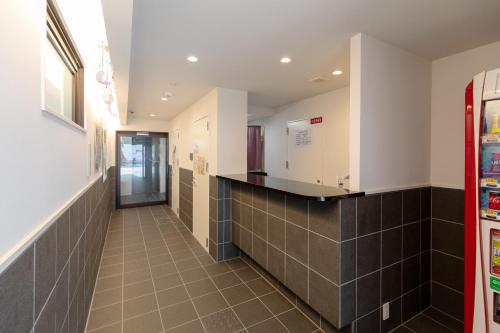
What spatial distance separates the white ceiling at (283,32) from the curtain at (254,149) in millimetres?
2618

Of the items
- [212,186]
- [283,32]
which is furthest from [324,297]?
[283,32]

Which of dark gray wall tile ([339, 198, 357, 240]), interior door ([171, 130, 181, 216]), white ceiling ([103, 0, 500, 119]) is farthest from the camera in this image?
interior door ([171, 130, 181, 216])

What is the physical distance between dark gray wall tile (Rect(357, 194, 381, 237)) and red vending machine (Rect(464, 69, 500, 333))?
20.3 inches

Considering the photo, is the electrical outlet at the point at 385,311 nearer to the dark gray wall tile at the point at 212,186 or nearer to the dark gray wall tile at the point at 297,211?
the dark gray wall tile at the point at 297,211

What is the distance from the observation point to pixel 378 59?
68.4 inches

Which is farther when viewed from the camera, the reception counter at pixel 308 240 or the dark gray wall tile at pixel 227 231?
the dark gray wall tile at pixel 227 231

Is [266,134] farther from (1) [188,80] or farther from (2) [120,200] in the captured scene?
(2) [120,200]

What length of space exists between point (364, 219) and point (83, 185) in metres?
2.16

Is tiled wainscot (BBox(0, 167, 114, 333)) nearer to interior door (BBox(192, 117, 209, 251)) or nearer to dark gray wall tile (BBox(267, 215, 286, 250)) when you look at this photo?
dark gray wall tile (BBox(267, 215, 286, 250))

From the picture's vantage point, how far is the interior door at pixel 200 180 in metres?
3.27

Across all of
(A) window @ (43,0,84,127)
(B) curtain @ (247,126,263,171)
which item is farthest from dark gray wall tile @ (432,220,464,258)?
(B) curtain @ (247,126,263,171)

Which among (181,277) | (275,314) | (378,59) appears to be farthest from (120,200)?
(378,59)

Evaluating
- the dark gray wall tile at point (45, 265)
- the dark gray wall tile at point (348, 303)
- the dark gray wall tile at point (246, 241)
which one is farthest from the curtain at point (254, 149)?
the dark gray wall tile at point (45, 265)

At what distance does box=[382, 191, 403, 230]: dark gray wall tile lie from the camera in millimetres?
1749
